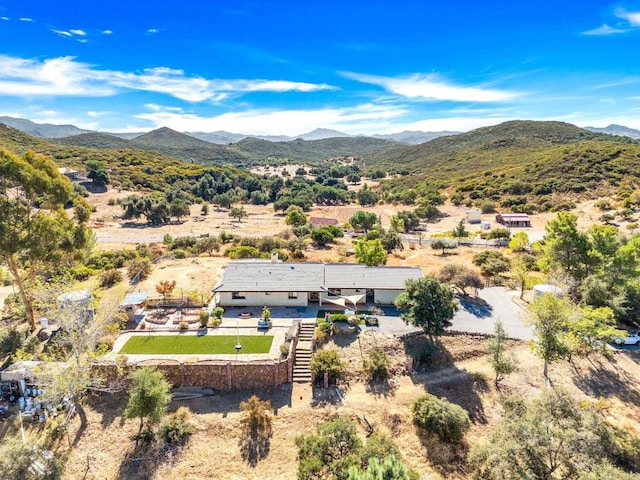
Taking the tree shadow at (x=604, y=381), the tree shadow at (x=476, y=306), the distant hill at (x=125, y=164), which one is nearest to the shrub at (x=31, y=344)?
the tree shadow at (x=476, y=306)

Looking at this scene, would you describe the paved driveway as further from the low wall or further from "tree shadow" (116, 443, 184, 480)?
"tree shadow" (116, 443, 184, 480)

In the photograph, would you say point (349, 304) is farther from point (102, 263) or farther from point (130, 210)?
point (130, 210)

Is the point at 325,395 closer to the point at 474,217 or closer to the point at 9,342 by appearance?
the point at 9,342

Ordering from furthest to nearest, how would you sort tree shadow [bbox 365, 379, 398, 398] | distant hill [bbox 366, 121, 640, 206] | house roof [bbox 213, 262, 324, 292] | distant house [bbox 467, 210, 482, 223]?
distant hill [bbox 366, 121, 640, 206], distant house [bbox 467, 210, 482, 223], house roof [bbox 213, 262, 324, 292], tree shadow [bbox 365, 379, 398, 398]

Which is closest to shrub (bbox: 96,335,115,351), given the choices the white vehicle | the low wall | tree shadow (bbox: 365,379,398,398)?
the low wall

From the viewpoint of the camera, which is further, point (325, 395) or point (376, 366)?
point (376, 366)

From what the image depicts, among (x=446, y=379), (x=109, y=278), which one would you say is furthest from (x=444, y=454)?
(x=109, y=278)

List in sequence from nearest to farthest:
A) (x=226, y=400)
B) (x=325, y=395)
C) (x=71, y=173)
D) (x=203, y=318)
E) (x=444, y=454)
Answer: (x=444, y=454) → (x=226, y=400) → (x=325, y=395) → (x=203, y=318) → (x=71, y=173)
